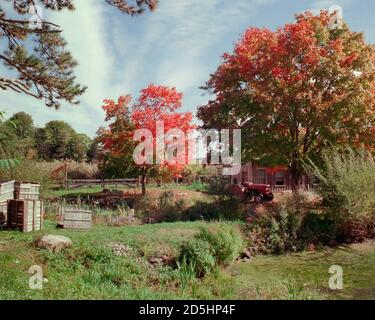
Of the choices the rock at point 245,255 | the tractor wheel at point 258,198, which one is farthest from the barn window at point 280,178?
the rock at point 245,255

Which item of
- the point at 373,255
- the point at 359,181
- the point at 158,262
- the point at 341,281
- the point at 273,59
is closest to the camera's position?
the point at 341,281

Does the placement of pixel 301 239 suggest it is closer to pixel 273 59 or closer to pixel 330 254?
pixel 330 254

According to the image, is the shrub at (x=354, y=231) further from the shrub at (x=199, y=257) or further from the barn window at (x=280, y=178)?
the barn window at (x=280, y=178)

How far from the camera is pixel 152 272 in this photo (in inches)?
427

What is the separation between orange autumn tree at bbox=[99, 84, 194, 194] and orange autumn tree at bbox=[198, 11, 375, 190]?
15.0 ft

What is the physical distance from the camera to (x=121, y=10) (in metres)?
11.6

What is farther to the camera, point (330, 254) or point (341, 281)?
point (330, 254)

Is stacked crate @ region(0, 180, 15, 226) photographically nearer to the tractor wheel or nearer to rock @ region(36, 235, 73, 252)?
rock @ region(36, 235, 73, 252)

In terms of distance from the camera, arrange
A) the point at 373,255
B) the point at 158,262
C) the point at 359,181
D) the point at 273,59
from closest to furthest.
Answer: the point at 158,262 → the point at 373,255 → the point at 359,181 → the point at 273,59

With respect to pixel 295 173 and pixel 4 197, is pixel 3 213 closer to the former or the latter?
pixel 4 197

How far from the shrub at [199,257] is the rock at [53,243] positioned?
3.39 metres

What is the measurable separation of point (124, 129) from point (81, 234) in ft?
39.5

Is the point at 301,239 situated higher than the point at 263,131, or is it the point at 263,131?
the point at 263,131

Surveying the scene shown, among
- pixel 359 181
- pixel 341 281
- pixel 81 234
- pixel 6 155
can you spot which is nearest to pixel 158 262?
pixel 81 234
